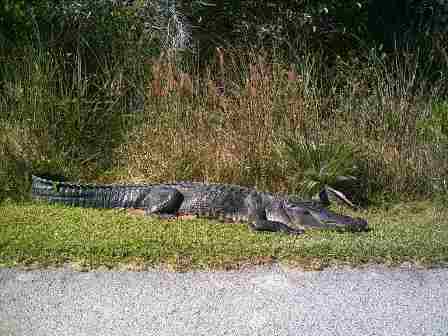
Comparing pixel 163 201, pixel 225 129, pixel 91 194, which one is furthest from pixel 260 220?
pixel 91 194

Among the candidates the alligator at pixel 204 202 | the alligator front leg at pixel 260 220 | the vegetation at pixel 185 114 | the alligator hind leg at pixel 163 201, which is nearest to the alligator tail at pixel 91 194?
the alligator at pixel 204 202

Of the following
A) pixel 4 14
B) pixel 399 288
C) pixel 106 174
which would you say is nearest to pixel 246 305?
pixel 399 288

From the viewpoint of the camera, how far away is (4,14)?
887cm

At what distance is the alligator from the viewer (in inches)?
231

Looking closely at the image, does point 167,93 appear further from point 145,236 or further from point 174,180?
point 145,236

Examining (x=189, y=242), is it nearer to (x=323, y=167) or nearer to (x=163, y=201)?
(x=163, y=201)

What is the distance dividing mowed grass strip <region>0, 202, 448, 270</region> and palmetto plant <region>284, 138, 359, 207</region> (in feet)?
2.21

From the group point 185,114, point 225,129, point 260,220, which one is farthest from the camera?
point 185,114

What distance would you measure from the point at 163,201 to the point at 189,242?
47.3 inches

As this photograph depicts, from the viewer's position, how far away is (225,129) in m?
7.22

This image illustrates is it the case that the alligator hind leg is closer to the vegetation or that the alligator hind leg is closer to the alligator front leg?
the vegetation

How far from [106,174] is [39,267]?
3.00 meters

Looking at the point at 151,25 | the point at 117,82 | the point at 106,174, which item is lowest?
the point at 106,174

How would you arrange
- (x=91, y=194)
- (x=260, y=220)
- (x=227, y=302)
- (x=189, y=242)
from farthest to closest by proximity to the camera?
(x=91, y=194), (x=260, y=220), (x=189, y=242), (x=227, y=302)
